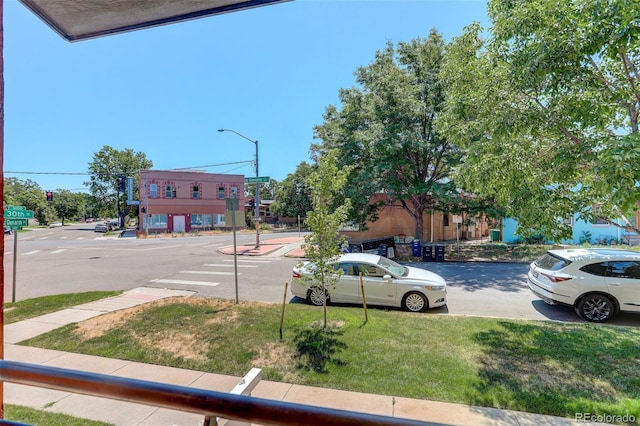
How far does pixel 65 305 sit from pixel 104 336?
361 cm

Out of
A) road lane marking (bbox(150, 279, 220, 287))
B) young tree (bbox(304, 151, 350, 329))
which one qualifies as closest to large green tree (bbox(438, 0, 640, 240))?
young tree (bbox(304, 151, 350, 329))

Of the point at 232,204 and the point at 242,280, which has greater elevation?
the point at 232,204

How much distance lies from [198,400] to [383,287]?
7632 millimetres

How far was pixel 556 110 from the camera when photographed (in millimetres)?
4648

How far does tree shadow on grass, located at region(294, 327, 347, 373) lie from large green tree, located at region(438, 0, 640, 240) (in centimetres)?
397

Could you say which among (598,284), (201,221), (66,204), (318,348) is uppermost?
(66,204)

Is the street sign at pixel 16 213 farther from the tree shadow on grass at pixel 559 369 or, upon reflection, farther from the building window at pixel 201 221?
the building window at pixel 201 221

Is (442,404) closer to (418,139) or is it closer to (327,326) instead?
(327,326)

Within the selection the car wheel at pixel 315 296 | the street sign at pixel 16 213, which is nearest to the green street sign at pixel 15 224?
the street sign at pixel 16 213

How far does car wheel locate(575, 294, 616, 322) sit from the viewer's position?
23.7 feet

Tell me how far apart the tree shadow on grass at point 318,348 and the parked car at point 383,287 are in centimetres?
184

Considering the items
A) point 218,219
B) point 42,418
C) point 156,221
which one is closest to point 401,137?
point 42,418

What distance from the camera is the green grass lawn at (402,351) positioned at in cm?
426

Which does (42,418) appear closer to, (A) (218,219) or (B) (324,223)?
(B) (324,223)
